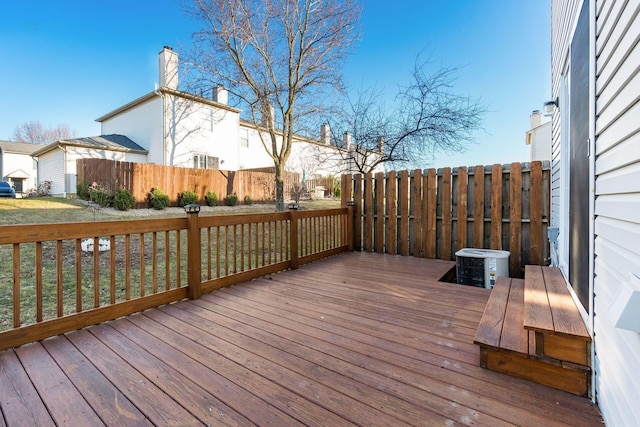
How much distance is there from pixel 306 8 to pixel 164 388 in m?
10.7

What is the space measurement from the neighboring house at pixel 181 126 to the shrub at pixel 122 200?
4.02 meters

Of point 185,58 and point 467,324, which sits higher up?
point 185,58

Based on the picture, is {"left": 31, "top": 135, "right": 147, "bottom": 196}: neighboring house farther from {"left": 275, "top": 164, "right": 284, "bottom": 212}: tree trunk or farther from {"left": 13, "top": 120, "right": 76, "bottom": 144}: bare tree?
{"left": 13, "top": 120, "right": 76, "bottom": 144}: bare tree

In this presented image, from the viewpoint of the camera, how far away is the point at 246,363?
1.96m

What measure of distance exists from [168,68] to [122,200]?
7164 millimetres

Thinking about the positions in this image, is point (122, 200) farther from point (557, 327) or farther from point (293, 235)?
point (557, 327)

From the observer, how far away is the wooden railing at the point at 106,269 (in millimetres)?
2238

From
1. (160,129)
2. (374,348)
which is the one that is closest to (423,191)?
(374,348)

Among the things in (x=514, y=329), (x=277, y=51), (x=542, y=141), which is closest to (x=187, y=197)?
(x=277, y=51)

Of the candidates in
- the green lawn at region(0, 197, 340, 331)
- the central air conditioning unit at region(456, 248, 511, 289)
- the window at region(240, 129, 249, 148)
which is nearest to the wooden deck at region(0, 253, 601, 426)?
the green lawn at region(0, 197, 340, 331)

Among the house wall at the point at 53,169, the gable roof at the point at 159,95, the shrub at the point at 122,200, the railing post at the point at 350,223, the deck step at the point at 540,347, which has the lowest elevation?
the deck step at the point at 540,347

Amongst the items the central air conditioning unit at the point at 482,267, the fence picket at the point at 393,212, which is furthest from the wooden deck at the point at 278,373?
A: the fence picket at the point at 393,212

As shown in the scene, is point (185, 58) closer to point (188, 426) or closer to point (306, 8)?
point (306, 8)

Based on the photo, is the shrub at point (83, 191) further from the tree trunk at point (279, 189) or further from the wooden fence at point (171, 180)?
the tree trunk at point (279, 189)
